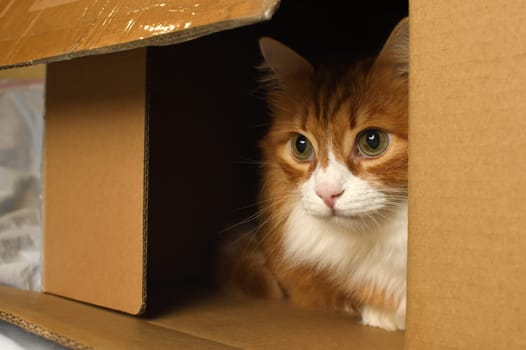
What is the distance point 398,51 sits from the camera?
1177mm

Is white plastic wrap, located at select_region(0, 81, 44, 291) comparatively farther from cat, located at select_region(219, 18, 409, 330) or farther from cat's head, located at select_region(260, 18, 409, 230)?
cat's head, located at select_region(260, 18, 409, 230)

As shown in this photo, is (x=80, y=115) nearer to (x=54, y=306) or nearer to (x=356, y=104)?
(x=54, y=306)

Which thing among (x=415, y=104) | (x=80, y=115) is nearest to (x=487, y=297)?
(x=415, y=104)

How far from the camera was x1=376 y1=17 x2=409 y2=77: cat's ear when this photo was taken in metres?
1.11

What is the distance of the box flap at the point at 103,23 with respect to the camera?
852 mm

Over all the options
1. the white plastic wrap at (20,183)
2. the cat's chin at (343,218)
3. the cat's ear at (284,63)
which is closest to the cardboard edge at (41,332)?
the white plastic wrap at (20,183)

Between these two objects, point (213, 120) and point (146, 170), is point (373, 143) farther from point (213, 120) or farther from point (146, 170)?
point (213, 120)

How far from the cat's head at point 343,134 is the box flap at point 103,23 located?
36 cm

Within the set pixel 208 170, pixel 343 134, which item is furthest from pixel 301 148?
pixel 208 170

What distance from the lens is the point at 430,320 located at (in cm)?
78

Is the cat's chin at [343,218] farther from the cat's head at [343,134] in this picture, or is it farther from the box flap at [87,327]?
the box flap at [87,327]

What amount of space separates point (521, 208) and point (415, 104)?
0.63 ft

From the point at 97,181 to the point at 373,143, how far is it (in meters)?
0.61

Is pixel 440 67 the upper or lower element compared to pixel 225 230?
upper
